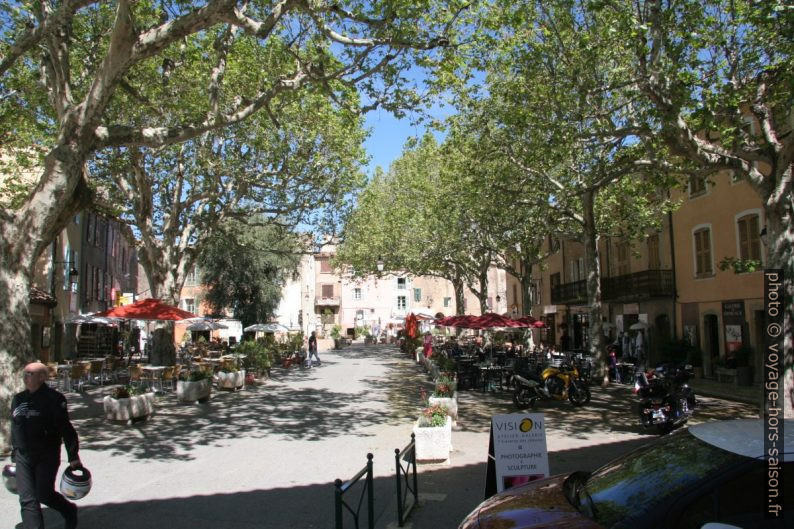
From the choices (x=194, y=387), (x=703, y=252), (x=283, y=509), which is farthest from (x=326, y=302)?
(x=283, y=509)

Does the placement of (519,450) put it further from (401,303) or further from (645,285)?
(401,303)

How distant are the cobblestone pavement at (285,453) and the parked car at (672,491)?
2.32 m

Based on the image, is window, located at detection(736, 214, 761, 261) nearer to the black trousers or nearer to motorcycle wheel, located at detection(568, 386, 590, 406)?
motorcycle wheel, located at detection(568, 386, 590, 406)

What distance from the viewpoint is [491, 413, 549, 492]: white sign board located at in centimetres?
544

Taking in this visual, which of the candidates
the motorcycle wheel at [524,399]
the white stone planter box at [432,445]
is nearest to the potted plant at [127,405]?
the white stone planter box at [432,445]

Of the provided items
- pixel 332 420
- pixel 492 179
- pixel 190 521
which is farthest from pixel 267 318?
pixel 190 521

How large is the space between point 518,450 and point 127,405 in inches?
370

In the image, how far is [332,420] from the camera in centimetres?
1252

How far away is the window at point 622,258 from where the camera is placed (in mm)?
28031

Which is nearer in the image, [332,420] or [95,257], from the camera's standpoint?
[332,420]

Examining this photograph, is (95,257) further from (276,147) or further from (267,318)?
(276,147)

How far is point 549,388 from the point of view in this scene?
47.5 ft

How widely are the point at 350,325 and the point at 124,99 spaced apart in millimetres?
55309

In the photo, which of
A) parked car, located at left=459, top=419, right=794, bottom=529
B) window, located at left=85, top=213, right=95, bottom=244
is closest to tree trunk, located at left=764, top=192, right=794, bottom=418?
parked car, located at left=459, top=419, right=794, bottom=529
